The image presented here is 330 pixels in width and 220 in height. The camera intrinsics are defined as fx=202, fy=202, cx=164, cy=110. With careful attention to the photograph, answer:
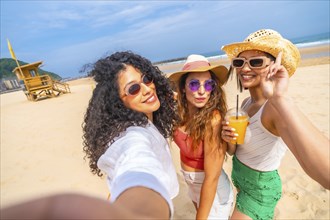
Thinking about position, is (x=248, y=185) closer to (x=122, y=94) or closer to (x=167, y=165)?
(x=167, y=165)

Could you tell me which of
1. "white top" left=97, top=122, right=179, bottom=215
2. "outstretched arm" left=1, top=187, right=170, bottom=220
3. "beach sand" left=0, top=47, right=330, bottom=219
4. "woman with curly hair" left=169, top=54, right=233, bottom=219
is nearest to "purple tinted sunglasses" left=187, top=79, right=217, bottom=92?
"woman with curly hair" left=169, top=54, right=233, bottom=219

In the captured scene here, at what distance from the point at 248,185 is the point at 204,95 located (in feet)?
2.93

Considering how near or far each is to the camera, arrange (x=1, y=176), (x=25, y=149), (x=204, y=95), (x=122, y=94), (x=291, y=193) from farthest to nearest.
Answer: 1. (x=25, y=149)
2. (x=1, y=176)
3. (x=291, y=193)
4. (x=204, y=95)
5. (x=122, y=94)

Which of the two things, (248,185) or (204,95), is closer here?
(248,185)

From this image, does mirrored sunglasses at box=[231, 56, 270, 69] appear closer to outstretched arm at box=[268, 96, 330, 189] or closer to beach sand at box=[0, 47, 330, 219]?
outstretched arm at box=[268, 96, 330, 189]

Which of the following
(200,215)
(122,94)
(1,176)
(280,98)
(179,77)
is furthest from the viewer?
(1,176)

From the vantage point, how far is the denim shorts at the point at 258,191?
1.70m

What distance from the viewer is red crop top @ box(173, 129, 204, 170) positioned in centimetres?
182

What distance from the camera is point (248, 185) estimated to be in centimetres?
179

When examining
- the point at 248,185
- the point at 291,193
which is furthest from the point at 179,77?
the point at 291,193

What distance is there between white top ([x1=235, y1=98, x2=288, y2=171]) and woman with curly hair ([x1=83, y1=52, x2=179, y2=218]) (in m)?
0.69

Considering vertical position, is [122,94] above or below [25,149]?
above

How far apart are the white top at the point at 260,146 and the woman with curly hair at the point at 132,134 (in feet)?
2.26

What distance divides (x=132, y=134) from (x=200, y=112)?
0.81m
